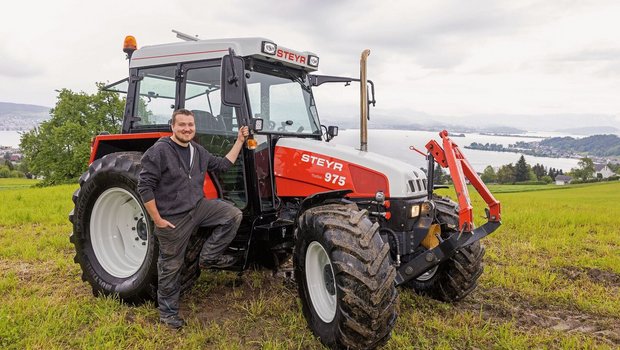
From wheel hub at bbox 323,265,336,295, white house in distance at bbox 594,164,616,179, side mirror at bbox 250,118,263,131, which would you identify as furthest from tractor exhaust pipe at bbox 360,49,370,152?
white house in distance at bbox 594,164,616,179

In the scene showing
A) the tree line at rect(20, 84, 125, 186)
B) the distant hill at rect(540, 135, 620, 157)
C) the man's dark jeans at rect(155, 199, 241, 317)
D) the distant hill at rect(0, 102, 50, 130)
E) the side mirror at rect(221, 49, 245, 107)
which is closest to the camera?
the side mirror at rect(221, 49, 245, 107)

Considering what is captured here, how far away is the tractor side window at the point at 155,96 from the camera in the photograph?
4297 millimetres

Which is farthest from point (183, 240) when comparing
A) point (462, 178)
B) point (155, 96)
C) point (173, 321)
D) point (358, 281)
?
point (462, 178)

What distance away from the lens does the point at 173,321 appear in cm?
357

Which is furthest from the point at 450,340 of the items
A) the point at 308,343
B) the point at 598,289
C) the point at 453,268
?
the point at 598,289

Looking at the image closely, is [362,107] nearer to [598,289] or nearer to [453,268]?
[453,268]

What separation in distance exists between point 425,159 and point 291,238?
1390mm

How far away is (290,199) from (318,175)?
453 mm

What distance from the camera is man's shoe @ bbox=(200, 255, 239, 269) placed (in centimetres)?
370

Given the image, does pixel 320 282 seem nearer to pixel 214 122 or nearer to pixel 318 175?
pixel 318 175

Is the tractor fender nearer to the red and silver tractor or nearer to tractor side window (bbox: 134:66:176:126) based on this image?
the red and silver tractor

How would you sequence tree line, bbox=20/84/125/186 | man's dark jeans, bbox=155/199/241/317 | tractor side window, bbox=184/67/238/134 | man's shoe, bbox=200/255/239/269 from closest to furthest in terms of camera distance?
man's dark jeans, bbox=155/199/241/317 < man's shoe, bbox=200/255/239/269 < tractor side window, bbox=184/67/238/134 < tree line, bbox=20/84/125/186

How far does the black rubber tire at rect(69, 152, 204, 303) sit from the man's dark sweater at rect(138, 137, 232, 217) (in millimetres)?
436

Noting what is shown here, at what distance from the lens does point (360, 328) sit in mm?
Answer: 2891
